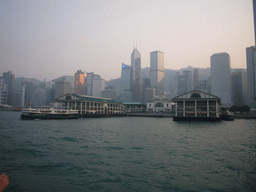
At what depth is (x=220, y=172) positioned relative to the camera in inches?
557

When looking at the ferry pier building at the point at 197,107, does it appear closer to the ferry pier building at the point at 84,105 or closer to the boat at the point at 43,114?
the ferry pier building at the point at 84,105

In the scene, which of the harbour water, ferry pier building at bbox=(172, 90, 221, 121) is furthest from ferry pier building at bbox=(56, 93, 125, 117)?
the harbour water

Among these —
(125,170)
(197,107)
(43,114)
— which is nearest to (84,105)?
(43,114)

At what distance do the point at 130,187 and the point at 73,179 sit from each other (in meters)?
4.35

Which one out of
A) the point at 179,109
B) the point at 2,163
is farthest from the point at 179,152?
the point at 179,109

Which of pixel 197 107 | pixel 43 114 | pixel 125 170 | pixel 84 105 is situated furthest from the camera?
pixel 84 105

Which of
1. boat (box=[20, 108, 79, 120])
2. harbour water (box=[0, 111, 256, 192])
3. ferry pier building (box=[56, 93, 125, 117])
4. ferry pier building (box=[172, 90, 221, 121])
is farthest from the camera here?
ferry pier building (box=[56, 93, 125, 117])

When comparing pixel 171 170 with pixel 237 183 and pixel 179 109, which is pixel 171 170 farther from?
pixel 179 109

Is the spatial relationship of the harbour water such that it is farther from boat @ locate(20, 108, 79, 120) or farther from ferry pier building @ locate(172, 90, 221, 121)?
ferry pier building @ locate(172, 90, 221, 121)

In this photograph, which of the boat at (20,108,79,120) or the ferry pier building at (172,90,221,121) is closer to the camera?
the boat at (20,108,79,120)

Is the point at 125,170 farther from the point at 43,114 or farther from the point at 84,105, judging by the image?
the point at 84,105

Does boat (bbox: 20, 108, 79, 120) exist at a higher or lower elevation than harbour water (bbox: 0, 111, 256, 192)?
higher

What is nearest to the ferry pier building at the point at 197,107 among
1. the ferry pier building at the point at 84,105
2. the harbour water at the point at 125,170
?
the ferry pier building at the point at 84,105

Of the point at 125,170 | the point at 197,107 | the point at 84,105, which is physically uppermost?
the point at 84,105
